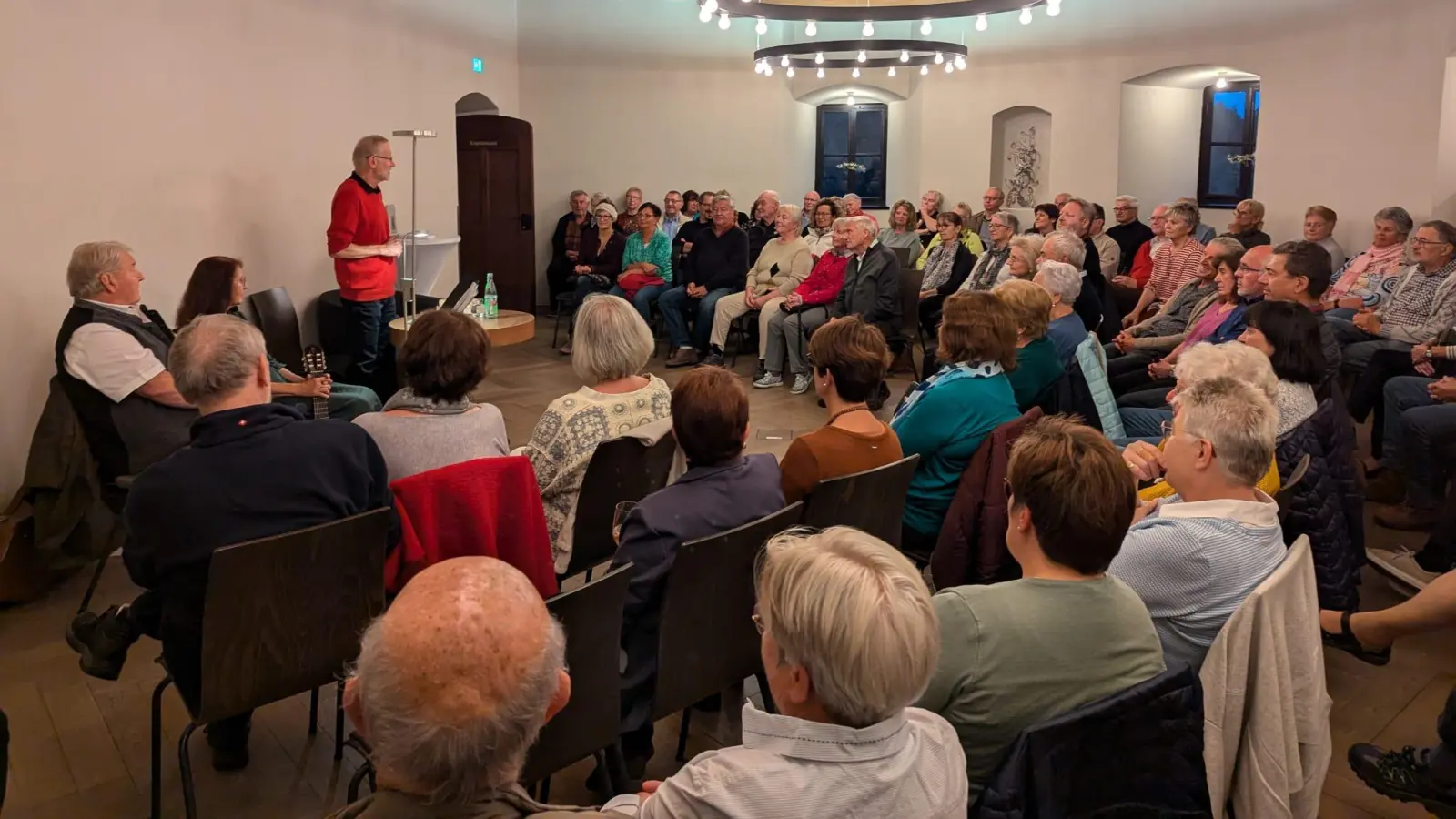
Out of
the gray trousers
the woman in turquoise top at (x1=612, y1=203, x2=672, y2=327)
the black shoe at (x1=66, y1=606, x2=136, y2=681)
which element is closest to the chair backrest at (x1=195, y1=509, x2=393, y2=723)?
the black shoe at (x1=66, y1=606, x2=136, y2=681)

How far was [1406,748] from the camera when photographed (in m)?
2.50

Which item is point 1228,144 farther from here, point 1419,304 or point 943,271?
point 1419,304

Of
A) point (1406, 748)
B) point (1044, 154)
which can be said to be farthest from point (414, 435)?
point (1044, 154)

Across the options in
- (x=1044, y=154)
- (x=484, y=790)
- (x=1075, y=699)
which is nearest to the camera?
(x=484, y=790)

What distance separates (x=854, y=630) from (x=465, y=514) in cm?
153

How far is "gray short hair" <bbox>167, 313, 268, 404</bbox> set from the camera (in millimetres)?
2404

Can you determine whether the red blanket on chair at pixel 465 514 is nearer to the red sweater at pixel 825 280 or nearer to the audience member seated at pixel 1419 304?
the audience member seated at pixel 1419 304

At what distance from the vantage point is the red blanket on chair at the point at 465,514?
2.55 m

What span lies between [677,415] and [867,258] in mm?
5209

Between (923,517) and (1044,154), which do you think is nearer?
(923,517)

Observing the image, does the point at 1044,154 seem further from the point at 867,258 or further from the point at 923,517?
the point at 923,517

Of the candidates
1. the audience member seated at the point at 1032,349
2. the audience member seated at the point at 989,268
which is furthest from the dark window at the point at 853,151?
the audience member seated at the point at 1032,349

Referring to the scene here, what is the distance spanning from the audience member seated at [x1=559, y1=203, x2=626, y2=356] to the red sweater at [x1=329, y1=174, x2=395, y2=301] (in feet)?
10.0

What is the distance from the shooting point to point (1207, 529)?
219cm
